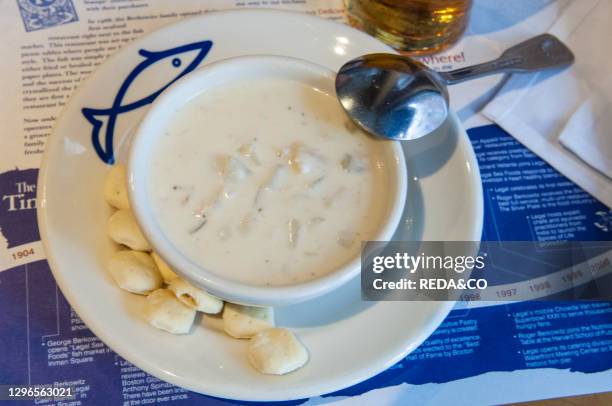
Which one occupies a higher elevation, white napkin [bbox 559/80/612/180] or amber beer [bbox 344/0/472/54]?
amber beer [bbox 344/0/472/54]

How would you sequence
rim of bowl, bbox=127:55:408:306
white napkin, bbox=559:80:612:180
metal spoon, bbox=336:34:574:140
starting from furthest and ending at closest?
1. white napkin, bbox=559:80:612:180
2. metal spoon, bbox=336:34:574:140
3. rim of bowl, bbox=127:55:408:306

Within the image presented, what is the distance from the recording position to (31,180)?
1005mm

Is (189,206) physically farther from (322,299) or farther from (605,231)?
(605,231)

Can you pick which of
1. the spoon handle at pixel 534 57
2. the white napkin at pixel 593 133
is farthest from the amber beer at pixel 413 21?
the white napkin at pixel 593 133

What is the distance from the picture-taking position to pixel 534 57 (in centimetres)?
113

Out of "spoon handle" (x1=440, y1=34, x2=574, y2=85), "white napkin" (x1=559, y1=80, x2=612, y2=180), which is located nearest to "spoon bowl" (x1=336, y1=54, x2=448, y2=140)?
"spoon handle" (x1=440, y1=34, x2=574, y2=85)

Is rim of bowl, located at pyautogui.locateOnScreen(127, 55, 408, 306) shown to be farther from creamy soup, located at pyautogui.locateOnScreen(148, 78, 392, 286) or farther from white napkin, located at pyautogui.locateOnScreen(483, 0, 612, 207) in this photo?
white napkin, located at pyautogui.locateOnScreen(483, 0, 612, 207)

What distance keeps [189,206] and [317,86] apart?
10.7 inches

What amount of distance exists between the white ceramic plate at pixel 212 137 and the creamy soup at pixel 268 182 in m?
0.10

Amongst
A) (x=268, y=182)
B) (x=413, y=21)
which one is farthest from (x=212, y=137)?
(x=413, y=21)

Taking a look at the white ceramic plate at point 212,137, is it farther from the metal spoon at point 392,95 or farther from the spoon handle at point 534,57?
the spoon handle at point 534,57

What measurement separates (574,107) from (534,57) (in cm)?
12

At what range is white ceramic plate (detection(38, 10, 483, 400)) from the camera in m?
0.75

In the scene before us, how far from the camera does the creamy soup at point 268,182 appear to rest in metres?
0.76
